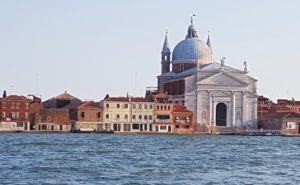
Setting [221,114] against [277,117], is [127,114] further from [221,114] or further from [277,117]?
[277,117]

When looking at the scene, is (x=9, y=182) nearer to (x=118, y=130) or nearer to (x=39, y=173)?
(x=39, y=173)

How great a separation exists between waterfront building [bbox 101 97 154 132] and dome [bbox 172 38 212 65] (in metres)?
13.5

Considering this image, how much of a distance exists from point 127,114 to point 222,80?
465 inches

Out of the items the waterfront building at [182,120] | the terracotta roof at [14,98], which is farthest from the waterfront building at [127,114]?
the terracotta roof at [14,98]

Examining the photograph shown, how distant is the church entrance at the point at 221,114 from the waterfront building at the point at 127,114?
8.46m

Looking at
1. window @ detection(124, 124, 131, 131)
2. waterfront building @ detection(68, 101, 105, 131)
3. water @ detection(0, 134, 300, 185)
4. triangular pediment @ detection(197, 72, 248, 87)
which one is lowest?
water @ detection(0, 134, 300, 185)

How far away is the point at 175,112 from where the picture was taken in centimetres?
8606

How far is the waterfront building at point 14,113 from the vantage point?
271ft

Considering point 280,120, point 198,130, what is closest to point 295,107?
point 280,120

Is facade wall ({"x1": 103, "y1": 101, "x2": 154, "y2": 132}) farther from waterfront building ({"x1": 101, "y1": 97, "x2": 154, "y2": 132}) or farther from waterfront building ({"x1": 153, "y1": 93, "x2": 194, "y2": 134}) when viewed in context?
waterfront building ({"x1": 153, "y1": 93, "x2": 194, "y2": 134})

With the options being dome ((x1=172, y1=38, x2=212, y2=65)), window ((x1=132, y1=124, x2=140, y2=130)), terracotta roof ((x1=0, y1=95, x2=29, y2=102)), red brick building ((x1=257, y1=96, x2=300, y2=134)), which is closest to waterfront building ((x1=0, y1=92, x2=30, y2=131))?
terracotta roof ((x1=0, y1=95, x2=29, y2=102))

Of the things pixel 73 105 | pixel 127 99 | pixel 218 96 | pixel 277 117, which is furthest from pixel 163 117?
pixel 277 117

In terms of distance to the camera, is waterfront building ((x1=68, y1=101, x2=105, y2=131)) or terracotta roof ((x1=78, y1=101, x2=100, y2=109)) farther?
terracotta roof ((x1=78, y1=101, x2=100, y2=109))

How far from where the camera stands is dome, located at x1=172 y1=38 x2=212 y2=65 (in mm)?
98312
